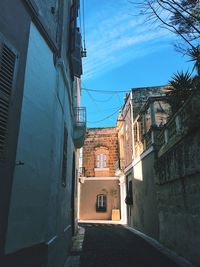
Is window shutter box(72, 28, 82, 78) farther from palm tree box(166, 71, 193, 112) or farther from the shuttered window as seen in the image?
the shuttered window

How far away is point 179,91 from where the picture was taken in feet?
30.7

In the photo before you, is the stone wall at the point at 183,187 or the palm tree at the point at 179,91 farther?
the palm tree at the point at 179,91

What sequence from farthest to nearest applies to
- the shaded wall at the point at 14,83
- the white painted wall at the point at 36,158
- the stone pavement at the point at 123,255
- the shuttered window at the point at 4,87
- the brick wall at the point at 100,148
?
the brick wall at the point at 100,148 < the stone pavement at the point at 123,255 < the white painted wall at the point at 36,158 < the shuttered window at the point at 4,87 < the shaded wall at the point at 14,83

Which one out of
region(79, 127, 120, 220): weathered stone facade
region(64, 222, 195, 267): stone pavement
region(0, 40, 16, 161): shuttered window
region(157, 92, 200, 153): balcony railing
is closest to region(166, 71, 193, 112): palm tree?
region(157, 92, 200, 153): balcony railing

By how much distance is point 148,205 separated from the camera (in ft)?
41.5

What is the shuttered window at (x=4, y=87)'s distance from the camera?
3.49 metres

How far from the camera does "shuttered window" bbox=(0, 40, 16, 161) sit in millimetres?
3486

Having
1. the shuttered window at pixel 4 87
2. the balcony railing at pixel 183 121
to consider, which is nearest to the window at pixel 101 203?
the balcony railing at pixel 183 121

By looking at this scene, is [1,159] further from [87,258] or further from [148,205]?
[148,205]

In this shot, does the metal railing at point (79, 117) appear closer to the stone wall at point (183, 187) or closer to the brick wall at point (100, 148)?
the stone wall at point (183, 187)

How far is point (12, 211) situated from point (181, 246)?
19.6ft

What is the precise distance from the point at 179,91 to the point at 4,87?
7.03 metres

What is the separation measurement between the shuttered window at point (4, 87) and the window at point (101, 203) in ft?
73.6

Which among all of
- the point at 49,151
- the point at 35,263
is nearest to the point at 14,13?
the point at 49,151
